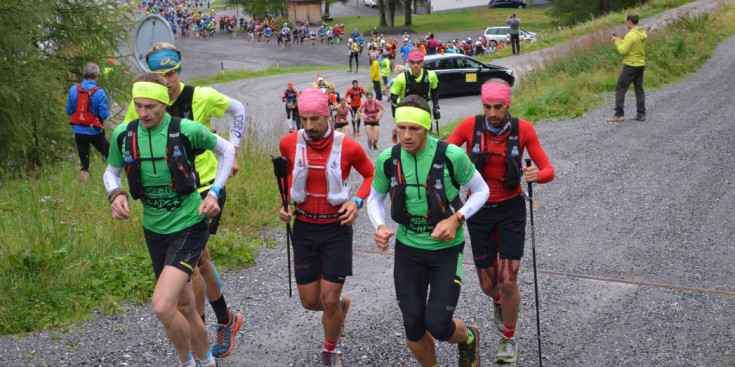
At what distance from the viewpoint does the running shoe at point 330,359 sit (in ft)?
18.7

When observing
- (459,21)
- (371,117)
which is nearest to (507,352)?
(371,117)

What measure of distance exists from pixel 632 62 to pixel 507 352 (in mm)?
10574

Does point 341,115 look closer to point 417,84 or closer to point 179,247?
point 417,84

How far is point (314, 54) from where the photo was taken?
181ft

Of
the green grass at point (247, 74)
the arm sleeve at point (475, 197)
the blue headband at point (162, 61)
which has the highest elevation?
the blue headband at point (162, 61)

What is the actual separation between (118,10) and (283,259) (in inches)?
436

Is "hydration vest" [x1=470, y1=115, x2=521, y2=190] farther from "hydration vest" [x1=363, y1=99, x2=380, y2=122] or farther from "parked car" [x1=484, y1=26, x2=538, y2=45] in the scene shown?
"parked car" [x1=484, y1=26, x2=538, y2=45]

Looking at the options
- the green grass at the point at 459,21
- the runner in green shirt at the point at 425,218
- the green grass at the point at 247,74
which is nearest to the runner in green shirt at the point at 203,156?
the runner in green shirt at the point at 425,218

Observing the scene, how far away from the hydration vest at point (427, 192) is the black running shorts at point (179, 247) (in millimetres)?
1458

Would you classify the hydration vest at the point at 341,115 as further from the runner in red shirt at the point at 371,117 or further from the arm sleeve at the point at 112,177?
the arm sleeve at the point at 112,177

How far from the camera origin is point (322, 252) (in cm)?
557

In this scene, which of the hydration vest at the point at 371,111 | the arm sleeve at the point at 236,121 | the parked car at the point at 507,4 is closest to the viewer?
the arm sleeve at the point at 236,121

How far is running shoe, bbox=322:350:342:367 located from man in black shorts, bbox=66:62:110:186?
23.7 feet

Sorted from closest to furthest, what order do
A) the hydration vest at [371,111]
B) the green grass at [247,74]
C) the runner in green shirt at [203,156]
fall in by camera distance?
the runner in green shirt at [203,156]
the hydration vest at [371,111]
the green grass at [247,74]
